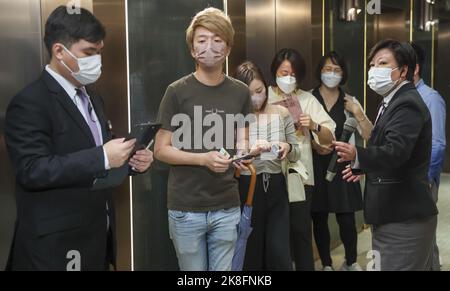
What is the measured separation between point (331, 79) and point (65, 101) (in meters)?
2.34

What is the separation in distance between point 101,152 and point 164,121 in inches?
26.0

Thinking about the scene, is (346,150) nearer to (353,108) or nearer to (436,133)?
(436,133)

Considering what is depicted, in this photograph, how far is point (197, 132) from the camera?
2334mm

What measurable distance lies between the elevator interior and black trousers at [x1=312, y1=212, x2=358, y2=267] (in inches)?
32.1

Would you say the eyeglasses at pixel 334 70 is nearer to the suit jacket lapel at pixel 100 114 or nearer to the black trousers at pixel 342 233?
the black trousers at pixel 342 233

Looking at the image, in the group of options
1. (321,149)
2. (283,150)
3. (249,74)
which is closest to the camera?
(283,150)

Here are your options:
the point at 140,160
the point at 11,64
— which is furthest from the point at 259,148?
the point at 11,64

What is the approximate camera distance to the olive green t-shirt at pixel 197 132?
2287 millimetres

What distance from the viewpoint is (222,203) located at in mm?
2305

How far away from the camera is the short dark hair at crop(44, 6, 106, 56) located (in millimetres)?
1746

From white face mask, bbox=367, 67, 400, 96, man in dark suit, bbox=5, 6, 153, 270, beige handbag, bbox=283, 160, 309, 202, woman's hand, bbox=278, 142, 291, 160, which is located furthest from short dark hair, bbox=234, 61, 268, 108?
man in dark suit, bbox=5, 6, 153, 270

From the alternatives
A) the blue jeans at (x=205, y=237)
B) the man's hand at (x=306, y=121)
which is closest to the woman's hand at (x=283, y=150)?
the man's hand at (x=306, y=121)
